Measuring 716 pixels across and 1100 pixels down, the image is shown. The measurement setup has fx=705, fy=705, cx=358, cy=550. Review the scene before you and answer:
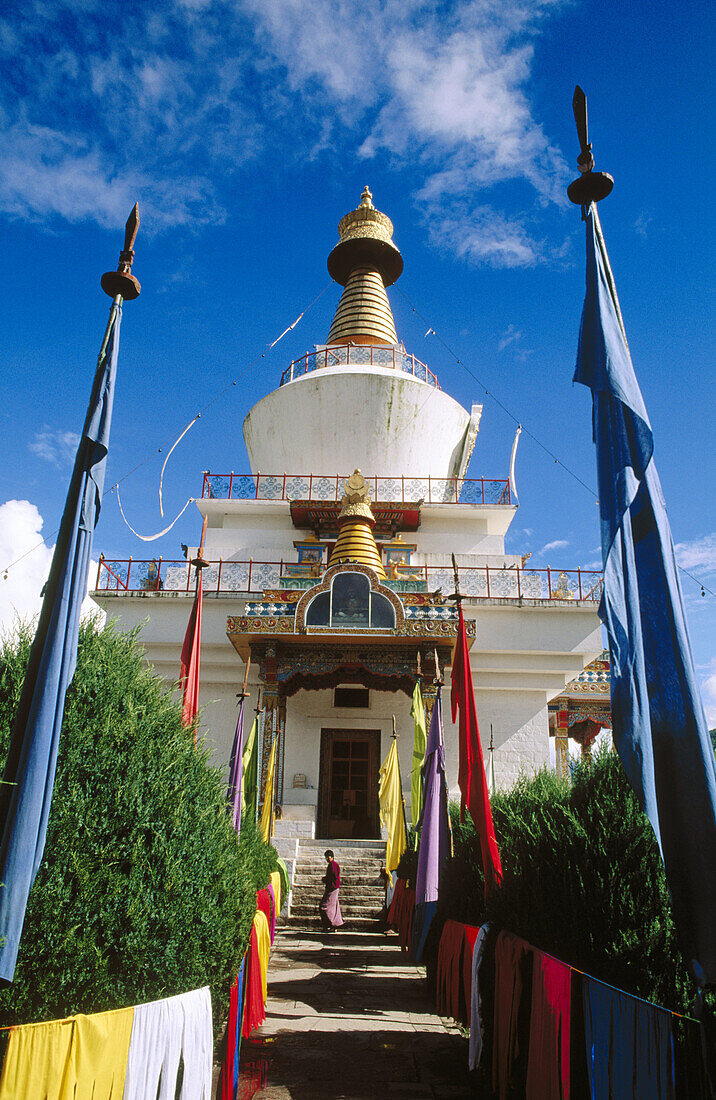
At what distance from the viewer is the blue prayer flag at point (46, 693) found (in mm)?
2996

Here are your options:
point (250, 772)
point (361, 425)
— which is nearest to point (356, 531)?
point (361, 425)

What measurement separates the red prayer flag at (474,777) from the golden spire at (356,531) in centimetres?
708

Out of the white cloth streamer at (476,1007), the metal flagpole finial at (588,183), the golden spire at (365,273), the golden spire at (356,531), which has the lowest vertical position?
the white cloth streamer at (476,1007)

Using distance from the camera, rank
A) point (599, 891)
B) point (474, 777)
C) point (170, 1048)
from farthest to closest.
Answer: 1. point (474, 777)
2. point (599, 891)
3. point (170, 1048)

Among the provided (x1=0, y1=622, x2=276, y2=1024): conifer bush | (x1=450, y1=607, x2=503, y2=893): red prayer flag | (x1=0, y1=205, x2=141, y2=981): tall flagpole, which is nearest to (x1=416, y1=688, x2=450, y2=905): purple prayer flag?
(x1=450, y1=607, x2=503, y2=893): red prayer flag

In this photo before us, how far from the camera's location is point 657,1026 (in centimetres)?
327

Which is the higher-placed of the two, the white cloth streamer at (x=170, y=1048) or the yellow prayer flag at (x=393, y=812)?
the yellow prayer flag at (x=393, y=812)

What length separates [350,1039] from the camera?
611 cm

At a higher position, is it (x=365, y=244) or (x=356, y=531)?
(x=365, y=244)

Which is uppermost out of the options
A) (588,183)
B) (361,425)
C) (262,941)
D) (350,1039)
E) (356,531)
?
(361,425)

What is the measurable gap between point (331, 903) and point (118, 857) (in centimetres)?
857

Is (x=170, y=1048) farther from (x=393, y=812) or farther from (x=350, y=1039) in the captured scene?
(x=393, y=812)

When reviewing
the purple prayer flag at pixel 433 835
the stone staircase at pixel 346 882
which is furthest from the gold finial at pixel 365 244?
the purple prayer flag at pixel 433 835

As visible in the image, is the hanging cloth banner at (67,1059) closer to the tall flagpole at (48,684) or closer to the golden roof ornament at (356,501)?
the tall flagpole at (48,684)
